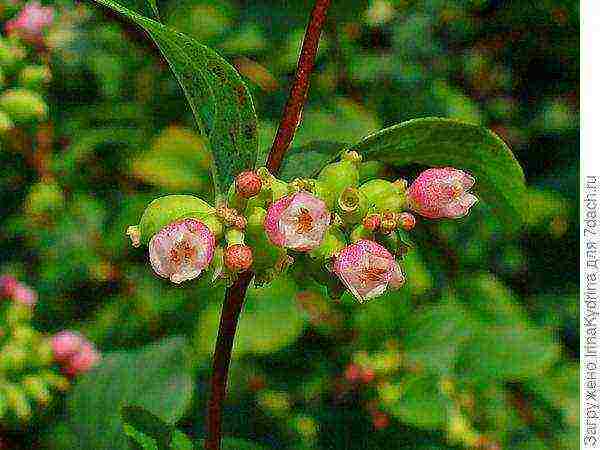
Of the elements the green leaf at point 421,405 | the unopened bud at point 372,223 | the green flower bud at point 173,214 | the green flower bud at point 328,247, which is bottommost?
the green leaf at point 421,405

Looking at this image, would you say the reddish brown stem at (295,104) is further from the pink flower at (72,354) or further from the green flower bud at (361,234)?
the pink flower at (72,354)

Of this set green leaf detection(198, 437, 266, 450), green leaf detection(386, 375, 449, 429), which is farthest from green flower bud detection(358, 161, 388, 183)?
green leaf detection(198, 437, 266, 450)

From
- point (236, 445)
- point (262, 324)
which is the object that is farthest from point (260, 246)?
point (262, 324)

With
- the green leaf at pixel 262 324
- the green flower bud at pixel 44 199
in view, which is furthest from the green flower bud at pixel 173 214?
the green flower bud at pixel 44 199

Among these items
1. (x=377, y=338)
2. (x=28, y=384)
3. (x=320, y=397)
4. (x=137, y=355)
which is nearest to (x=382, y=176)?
(x=377, y=338)

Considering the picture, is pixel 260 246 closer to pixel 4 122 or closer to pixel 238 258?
pixel 238 258

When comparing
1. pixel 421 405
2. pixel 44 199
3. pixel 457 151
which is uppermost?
pixel 457 151

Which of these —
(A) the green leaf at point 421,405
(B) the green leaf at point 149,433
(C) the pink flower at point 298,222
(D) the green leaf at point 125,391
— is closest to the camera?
(C) the pink flower at point 298,222

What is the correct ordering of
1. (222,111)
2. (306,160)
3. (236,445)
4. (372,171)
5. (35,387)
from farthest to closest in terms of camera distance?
(372,171) → (35,387) → (236,445) → (306,160) → (222,111)

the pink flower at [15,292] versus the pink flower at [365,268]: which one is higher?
the pink flower at [365,268]
